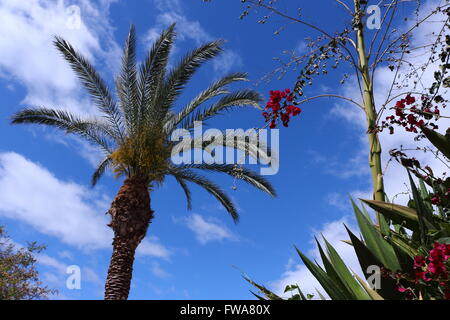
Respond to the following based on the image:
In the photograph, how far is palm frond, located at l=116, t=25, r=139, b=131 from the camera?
35.3ft

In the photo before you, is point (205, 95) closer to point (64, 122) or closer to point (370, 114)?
point (64, 122)

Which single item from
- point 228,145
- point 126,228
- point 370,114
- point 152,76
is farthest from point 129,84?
point 370,114

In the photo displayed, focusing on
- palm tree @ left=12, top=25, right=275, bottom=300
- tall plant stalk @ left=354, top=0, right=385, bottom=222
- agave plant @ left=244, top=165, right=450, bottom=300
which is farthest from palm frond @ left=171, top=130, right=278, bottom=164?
agave plant @ left=244, top=165, right=450, bottom=300

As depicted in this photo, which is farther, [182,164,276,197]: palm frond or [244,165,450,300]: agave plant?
[182,164,276,197]: palm frond

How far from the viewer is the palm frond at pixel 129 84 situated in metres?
10.8

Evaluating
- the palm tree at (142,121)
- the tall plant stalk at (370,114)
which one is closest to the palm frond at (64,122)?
the palm tree at (142,121)

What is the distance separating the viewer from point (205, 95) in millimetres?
10938

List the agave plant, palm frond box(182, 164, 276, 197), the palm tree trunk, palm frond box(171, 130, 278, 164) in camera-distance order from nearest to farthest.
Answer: the agave plant → the palm tree trunk → palm frond box(171, 130, 278, 164) → palm frond box(182, 164, 276, 197)

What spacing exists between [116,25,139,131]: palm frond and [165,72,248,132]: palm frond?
36.3 inches

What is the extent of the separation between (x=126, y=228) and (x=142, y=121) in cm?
→ 253

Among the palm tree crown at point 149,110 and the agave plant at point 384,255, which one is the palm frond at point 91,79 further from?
the agave plant at point 384,255

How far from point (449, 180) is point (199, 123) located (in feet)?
28.5

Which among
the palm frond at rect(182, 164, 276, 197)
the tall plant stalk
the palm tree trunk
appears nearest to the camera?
the tall plant stalk

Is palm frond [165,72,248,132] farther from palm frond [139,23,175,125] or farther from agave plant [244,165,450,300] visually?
agave plant [244,165,450,300]
